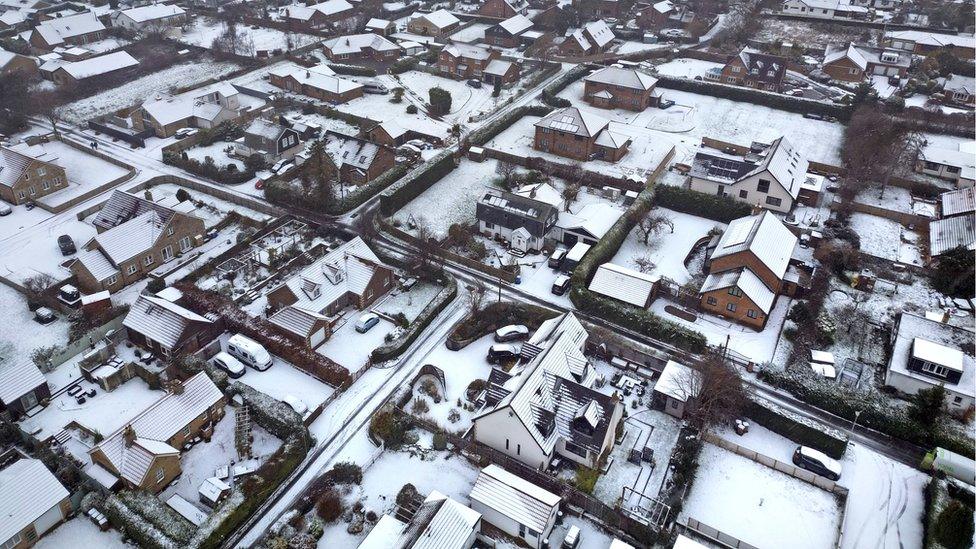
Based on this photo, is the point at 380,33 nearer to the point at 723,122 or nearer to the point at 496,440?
the point at 723,122

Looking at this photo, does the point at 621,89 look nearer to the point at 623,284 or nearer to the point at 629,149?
the point at 629,149

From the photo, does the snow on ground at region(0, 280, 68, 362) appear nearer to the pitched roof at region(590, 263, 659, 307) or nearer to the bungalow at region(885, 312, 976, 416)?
the pitched roof at region(590, 263, 659, 307)

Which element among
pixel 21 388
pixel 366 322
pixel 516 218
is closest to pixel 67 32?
pixel 21 388

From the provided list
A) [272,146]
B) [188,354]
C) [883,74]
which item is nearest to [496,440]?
[188,354]

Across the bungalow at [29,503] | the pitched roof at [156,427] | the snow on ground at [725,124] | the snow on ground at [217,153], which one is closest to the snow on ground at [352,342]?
the pitched roof at [156,427]

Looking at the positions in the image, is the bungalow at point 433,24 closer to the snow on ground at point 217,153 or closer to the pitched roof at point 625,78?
the pitched roof at point 625,78
